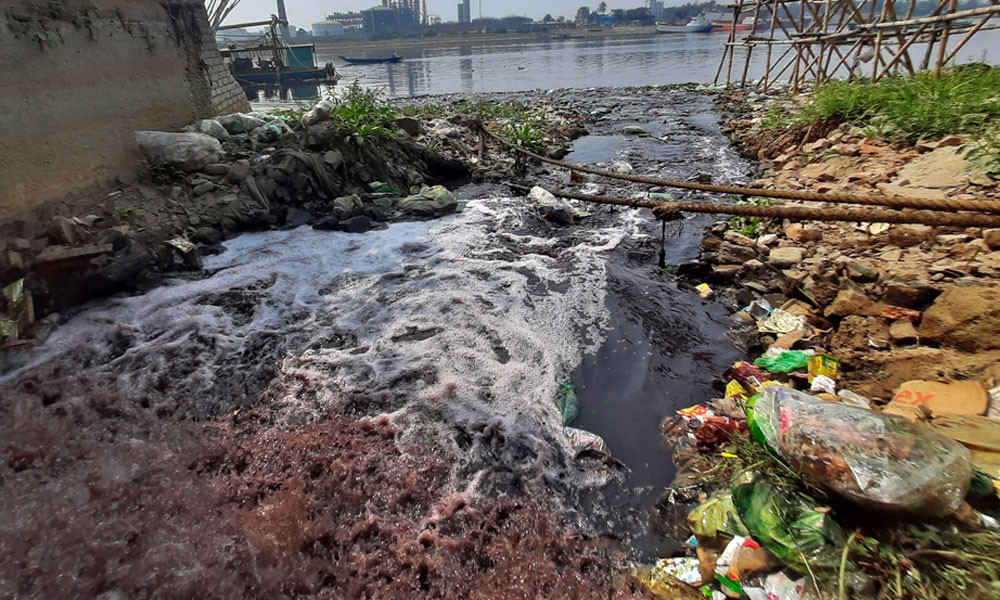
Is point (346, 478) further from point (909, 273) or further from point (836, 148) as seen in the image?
point (836, 148)

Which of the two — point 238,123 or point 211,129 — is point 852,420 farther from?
point 238,123

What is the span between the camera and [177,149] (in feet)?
21.1

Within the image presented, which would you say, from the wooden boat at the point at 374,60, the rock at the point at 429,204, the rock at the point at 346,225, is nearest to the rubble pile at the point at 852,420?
the rock at the point at 429,204

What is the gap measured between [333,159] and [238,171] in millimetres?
1400

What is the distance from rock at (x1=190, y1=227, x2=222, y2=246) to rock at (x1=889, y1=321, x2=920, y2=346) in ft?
22.3

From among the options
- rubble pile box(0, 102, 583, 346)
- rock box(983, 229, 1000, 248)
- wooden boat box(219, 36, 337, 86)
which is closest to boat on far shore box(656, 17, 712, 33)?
wooden boat box(219, 36, 337, 86)

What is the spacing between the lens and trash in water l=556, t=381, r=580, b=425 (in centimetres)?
308

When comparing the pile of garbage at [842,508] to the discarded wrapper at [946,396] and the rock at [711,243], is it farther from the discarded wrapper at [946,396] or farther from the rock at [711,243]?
the rock at [711,243]

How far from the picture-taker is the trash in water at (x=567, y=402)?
3084 mm

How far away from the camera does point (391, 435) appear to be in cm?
298

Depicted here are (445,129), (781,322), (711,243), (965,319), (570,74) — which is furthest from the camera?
(570,74)

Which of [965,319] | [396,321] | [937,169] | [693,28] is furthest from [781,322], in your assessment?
[693,28]

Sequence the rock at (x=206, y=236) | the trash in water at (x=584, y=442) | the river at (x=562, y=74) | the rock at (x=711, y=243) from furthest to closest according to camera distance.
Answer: the river at (x=562, y=74), the rock at (x=206, y=236), the rock at (x=711, y=243), the trash in water at (x=584, y=442)

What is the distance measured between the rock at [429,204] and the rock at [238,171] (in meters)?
2.19
